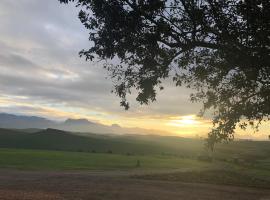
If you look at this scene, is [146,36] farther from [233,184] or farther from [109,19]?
[233,184]

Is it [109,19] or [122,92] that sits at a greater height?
[109,19]

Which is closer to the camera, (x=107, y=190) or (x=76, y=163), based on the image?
(x=107, y=190)

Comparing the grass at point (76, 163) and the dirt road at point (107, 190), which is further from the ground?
the grass at point (76, 163)

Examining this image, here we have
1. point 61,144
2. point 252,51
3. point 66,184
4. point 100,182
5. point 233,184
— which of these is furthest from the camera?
point 61,144

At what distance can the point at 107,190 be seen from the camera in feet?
99.3

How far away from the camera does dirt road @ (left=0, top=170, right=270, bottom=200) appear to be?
2694 cm

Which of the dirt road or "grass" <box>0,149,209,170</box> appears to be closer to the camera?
the dirt road

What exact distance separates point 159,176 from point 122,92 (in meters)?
21.6

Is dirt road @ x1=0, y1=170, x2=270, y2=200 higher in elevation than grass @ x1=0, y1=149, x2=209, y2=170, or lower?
lower

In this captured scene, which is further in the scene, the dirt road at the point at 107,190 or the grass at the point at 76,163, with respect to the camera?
the grass at the point at 76,163

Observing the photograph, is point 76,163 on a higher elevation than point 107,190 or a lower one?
higher

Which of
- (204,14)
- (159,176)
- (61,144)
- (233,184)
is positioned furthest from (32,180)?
(61,144)

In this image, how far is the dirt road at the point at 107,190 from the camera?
26.9m

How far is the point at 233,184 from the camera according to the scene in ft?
130
